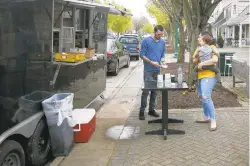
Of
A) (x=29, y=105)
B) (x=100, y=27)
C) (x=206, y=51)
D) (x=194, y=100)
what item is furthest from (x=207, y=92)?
(x=100, y=27)

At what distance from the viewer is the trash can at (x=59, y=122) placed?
494cm

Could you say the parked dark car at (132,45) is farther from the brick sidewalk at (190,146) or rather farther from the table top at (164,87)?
the table top at (164,87)

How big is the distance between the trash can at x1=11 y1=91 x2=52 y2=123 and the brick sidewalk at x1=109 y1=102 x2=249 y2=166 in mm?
1297

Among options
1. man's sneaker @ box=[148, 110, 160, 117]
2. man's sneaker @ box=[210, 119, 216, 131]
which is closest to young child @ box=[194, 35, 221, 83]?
man's sneaker @ box=[210, 119, 216, 131]

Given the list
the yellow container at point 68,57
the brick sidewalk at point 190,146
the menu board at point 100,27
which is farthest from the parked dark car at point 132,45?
the yellow container at point 68,57

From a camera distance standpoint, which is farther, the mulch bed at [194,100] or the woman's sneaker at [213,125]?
the mulch bed at [194,100]

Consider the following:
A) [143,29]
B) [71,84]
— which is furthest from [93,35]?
[143,29]

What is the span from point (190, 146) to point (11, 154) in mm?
2695

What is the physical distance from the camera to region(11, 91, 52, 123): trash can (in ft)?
13.8

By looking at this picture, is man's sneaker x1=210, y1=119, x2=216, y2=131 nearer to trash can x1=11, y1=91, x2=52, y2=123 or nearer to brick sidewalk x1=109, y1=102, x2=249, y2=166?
brick sidewalk x1=109, y1=102, x2=249, y2=166

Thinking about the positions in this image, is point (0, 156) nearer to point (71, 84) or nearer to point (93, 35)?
point (71, 84)

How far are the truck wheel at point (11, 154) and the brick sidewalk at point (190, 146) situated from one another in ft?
4.19

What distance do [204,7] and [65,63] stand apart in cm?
488

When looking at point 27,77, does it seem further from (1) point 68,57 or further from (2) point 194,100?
(2) point 194,100
